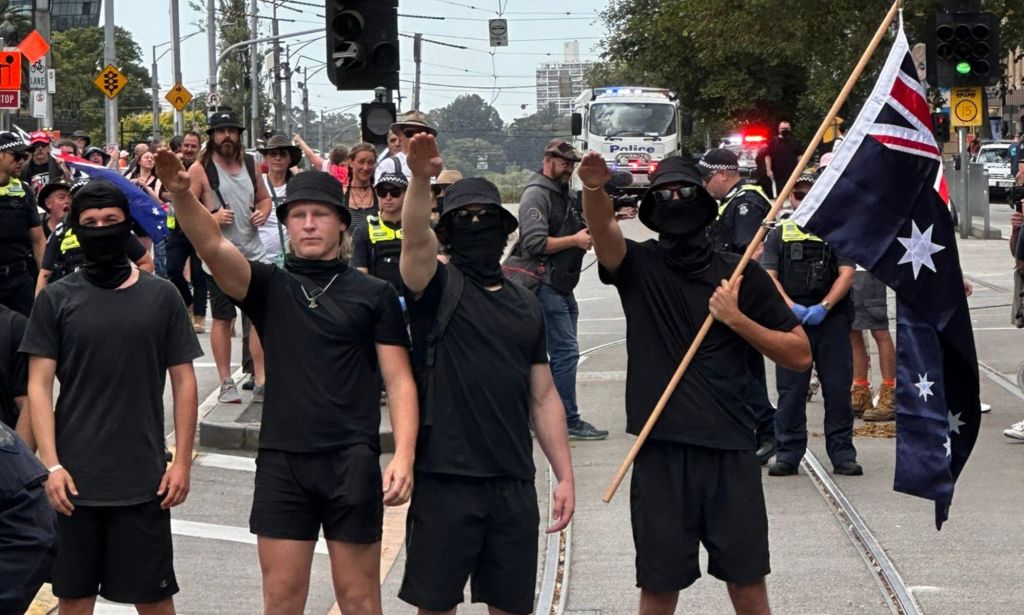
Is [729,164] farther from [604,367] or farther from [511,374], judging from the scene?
[511,374]

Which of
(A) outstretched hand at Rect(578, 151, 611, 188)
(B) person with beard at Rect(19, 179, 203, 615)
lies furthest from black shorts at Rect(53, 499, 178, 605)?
(A) outstretched hand at Rect(578, 151, 611, 188)

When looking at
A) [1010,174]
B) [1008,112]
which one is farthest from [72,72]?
[1010,174]

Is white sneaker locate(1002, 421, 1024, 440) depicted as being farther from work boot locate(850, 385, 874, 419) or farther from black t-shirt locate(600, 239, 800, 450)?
black t-shirt locate(600, 239, 800, 450)

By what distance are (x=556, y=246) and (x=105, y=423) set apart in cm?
524

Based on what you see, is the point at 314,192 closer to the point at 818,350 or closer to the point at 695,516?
the point at 695,516

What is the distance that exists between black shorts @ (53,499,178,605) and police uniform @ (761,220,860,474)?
5.05 meters

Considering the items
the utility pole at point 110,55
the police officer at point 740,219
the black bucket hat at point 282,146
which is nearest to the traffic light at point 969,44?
the police officer at point 740,219

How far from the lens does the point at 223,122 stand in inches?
462

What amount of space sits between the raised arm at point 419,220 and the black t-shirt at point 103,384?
3.48ft

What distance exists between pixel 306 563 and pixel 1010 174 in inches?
1702

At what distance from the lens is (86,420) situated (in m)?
6.04

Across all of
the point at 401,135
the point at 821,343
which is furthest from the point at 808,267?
the point at 401,135

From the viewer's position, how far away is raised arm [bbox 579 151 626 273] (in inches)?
230

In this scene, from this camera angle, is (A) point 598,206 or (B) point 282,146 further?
(B) point 282,146
